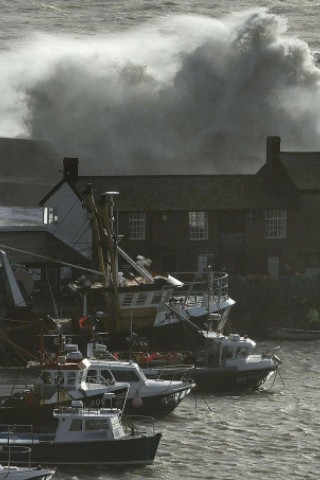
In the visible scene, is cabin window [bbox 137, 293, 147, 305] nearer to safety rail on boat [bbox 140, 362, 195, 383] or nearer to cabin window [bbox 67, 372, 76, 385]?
safety rail on boat [bbox 140, 362, 195, 383]

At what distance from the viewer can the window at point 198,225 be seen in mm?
92750

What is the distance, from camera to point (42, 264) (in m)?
86.7

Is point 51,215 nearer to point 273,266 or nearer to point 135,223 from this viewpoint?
point 135,223

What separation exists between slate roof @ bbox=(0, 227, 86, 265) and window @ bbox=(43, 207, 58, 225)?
4.71 ft

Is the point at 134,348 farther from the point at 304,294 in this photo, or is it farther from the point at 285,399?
the point at 304,294

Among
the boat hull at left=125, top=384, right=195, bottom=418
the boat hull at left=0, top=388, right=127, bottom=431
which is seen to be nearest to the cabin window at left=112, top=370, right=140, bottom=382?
the boat hull at left=125, top=384, right=195, bottom=418

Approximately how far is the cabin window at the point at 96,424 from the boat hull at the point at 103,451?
20.0 inches

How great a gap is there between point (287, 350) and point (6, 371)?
1516 centimetres

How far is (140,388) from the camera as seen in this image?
63.3 metres

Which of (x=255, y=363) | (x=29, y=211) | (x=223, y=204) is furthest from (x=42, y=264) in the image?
(x=29, y=211)

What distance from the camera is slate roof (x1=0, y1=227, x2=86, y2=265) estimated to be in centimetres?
8656

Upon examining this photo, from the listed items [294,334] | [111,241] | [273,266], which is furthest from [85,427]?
[273,266]

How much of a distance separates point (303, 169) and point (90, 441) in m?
46.3

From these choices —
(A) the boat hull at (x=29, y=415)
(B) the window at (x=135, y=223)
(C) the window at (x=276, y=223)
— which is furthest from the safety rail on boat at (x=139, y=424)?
(C) the window at (x=276, y=223)
